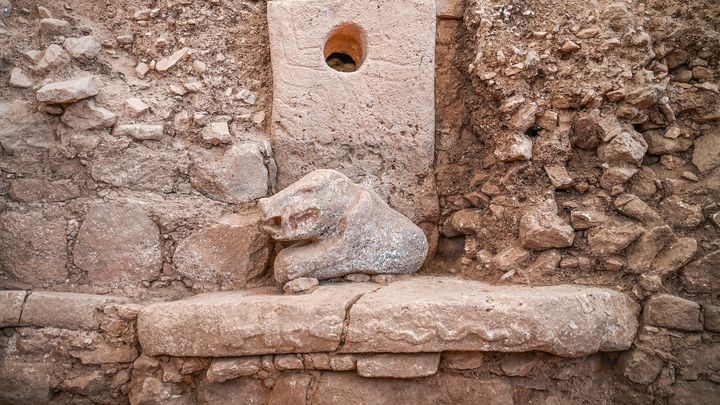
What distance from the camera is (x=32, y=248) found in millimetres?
2197

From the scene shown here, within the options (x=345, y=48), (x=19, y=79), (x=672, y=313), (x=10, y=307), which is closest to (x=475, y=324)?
(x=672, y=313)

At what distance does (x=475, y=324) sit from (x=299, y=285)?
761 millimetres

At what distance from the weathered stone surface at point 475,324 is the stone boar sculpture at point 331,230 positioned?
0.86 ft

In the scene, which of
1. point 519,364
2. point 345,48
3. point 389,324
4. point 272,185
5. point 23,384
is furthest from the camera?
point 345,48

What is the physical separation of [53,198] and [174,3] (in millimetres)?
1221

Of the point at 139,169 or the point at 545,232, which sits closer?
the point at 545,232

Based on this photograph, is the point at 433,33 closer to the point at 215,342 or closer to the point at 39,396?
the point at 215,342

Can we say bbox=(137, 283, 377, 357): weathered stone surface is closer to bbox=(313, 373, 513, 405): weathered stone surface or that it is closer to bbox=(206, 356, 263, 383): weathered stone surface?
bbox=(206, 356, 263, 383): weathered stone surface

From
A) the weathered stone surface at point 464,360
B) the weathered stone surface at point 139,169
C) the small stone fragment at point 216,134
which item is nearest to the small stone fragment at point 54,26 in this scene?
the weathered stone surface at point 139,169

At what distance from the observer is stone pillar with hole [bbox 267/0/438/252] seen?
2412mm

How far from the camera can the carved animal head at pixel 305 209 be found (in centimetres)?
199

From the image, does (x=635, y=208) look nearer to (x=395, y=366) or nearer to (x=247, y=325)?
(x=395, y=366)

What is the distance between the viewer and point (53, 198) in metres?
2.25

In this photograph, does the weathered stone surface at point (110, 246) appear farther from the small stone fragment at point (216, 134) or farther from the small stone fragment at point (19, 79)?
the small stone fragment at point (19, 79)
